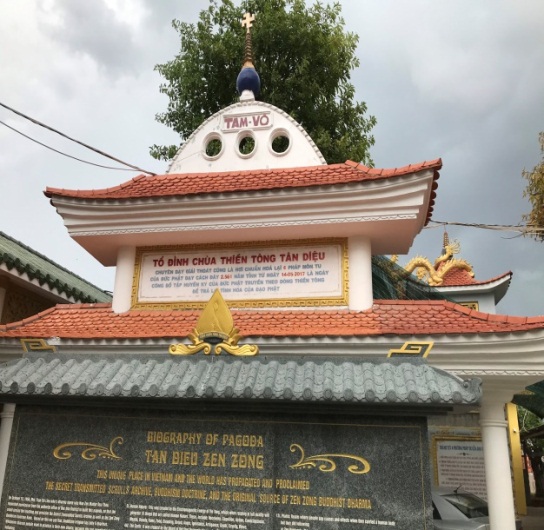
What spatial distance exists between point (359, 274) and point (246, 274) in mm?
1728

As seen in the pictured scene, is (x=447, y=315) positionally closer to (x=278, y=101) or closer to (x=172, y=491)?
(x=172, y=491)

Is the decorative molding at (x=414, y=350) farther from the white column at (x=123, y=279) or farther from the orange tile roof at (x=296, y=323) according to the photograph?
the white column at (x=123, y=279)

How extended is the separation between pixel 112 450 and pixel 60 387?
89 cm

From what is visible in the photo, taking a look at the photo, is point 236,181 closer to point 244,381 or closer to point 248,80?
point 248,80

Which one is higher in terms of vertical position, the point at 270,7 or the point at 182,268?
the point at 270,7

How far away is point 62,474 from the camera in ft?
18.4

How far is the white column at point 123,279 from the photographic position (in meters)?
8.18

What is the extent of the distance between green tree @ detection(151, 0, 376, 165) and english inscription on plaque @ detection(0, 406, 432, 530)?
1126cm

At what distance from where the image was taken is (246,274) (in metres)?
7.92

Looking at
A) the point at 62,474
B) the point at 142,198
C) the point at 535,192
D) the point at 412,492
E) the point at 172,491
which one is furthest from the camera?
the point at 535,192

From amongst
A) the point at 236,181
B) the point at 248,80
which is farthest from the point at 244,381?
the point at 248,80

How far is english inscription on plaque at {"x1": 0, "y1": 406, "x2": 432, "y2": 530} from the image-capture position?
492 centimetres

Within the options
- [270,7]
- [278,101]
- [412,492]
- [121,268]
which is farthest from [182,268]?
[270,7]

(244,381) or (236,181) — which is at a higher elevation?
(236,181)
